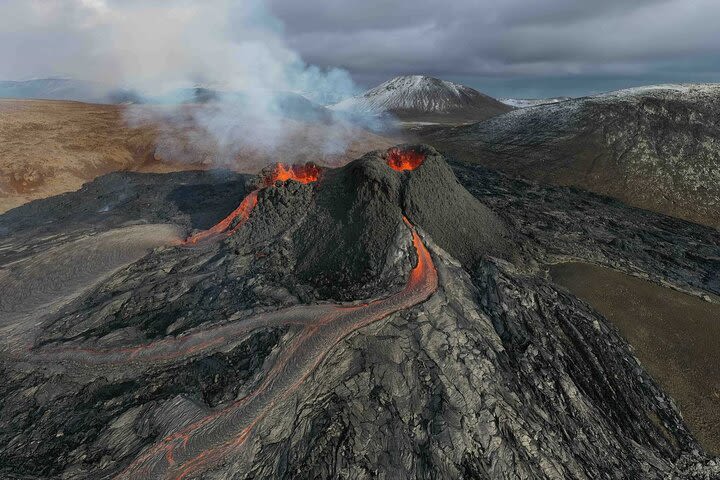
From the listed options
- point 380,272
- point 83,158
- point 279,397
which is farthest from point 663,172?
point 83,158

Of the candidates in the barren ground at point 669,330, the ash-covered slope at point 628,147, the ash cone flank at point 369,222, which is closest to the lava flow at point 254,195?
the ash cone flank at point 369,222

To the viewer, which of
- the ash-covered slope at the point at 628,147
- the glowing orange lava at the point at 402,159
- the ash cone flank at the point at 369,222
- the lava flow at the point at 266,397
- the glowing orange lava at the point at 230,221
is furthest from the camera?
the ash-covered slope at the point at 628,147

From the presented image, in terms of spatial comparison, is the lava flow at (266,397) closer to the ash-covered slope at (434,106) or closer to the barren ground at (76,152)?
the barren ground at (76,152)

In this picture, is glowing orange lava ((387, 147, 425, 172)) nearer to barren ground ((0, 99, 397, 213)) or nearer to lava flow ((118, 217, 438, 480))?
lava flow ((118, 217, 438, 480))

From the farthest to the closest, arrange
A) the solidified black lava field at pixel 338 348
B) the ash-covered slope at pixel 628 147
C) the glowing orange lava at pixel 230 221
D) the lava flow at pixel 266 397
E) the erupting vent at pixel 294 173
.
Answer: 1. the ash-covered slope at pixel 628 147
2. the erupting vent at pixel 294 173
3. the glowing orange lava at pixel 230 221
4. the solidified black lava field at pixel 338 348
5. the lava flow at pixel 266 397

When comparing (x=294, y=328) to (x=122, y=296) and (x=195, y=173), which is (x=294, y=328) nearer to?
(x=122, y=296)

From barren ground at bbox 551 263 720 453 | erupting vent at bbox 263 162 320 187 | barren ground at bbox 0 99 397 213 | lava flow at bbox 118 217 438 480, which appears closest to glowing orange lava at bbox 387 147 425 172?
erupting vent at bbox 263 162 320 187
